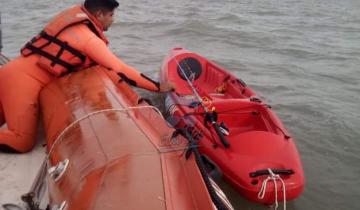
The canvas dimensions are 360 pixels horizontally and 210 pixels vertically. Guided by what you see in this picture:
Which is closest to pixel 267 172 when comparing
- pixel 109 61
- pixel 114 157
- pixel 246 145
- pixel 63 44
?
pixel 246 145

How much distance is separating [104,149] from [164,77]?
344 cm

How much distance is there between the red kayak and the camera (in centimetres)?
330

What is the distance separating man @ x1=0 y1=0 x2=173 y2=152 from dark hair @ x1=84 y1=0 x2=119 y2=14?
11cm

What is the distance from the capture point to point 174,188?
1.85 metres

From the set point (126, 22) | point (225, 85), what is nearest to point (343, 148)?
point (225, 85)

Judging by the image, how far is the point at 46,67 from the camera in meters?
3.34

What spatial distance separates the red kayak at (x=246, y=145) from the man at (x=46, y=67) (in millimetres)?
685

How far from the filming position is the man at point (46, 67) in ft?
10.7

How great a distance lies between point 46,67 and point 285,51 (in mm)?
6629

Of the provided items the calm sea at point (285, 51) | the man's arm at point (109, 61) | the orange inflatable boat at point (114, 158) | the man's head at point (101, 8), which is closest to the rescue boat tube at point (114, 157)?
the orange inflatable boat at point (114, 158)

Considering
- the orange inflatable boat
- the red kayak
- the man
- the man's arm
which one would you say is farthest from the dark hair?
the red kayak

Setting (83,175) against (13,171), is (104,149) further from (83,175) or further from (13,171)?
(13,171)

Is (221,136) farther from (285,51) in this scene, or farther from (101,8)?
(285,51)

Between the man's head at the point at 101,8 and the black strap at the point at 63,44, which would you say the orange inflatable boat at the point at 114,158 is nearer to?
the black strap at the point at 63,44
